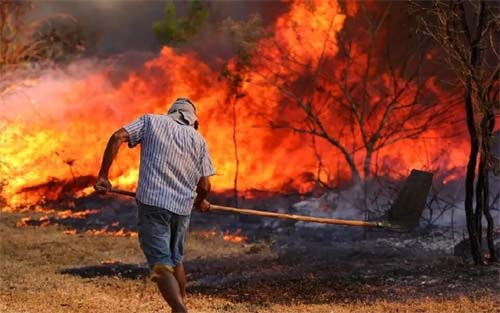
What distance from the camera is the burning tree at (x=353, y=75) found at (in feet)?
47.4

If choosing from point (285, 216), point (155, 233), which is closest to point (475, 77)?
point (285, 216)

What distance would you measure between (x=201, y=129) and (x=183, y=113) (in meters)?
11.3

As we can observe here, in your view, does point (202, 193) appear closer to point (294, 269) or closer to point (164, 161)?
point (164, 161)

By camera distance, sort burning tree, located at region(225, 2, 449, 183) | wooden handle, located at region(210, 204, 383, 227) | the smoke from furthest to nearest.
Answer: the smoke
burning tree, located at region(225, 2, 449, 183)
wooden handle, located at region(210, 204, 383, 227)

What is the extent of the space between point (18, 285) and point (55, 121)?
31.9ft

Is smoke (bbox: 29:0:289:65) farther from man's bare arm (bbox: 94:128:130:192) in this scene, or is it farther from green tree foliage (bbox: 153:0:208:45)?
man's bare arm (bbox: 94:128:130:192)

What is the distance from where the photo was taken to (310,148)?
16.9 meters

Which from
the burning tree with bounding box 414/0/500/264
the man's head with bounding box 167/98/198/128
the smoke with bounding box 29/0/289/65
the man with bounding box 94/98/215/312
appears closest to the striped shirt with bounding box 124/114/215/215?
the man with bounding box 94/98/215/312

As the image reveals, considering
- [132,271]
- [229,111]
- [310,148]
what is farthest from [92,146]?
[132,271]

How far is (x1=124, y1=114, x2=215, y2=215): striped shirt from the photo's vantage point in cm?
483

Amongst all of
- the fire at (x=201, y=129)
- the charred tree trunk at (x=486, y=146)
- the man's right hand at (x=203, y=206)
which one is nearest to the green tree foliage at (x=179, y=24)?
the fire at (x=201, y=129)

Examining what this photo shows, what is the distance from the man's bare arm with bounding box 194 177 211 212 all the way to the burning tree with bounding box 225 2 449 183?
Answer: 854cm

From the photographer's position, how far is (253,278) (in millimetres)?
8297

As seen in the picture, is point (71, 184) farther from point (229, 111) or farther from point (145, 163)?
point (145, 163)
